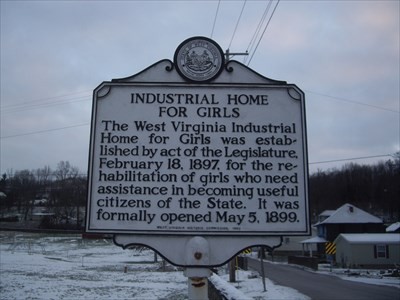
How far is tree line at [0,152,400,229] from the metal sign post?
3254 inches

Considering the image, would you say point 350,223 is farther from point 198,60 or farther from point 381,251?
point 198,60

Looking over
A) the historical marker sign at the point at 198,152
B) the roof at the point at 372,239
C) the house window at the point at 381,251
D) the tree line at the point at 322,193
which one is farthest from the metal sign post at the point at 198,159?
the tree line at the point at 322,193

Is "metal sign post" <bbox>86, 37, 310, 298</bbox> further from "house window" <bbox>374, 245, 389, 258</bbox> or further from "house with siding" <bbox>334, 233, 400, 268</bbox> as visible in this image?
"house window" <bbox>374, 245, 389, 258</bbox>

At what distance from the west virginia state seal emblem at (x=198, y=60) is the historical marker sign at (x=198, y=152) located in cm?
1

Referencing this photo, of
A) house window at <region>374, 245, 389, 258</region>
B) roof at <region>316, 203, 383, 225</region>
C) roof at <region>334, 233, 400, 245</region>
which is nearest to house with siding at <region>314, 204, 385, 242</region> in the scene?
roof at <region>316, 203, 383, 225</region>

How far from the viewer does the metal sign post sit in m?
3.89

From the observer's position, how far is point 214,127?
4141mm

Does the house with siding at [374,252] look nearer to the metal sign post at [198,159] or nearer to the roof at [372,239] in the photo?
the roof at [372,239]

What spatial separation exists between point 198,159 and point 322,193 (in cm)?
9743

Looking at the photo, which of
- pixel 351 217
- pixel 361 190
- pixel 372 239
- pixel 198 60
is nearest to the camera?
pixel 198 60

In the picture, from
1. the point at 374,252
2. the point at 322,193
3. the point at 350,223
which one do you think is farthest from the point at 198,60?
the point at 322,193

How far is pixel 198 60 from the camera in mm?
4316

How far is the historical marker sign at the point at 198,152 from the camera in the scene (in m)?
3.90

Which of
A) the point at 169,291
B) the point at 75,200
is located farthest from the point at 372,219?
the point at 75,200
